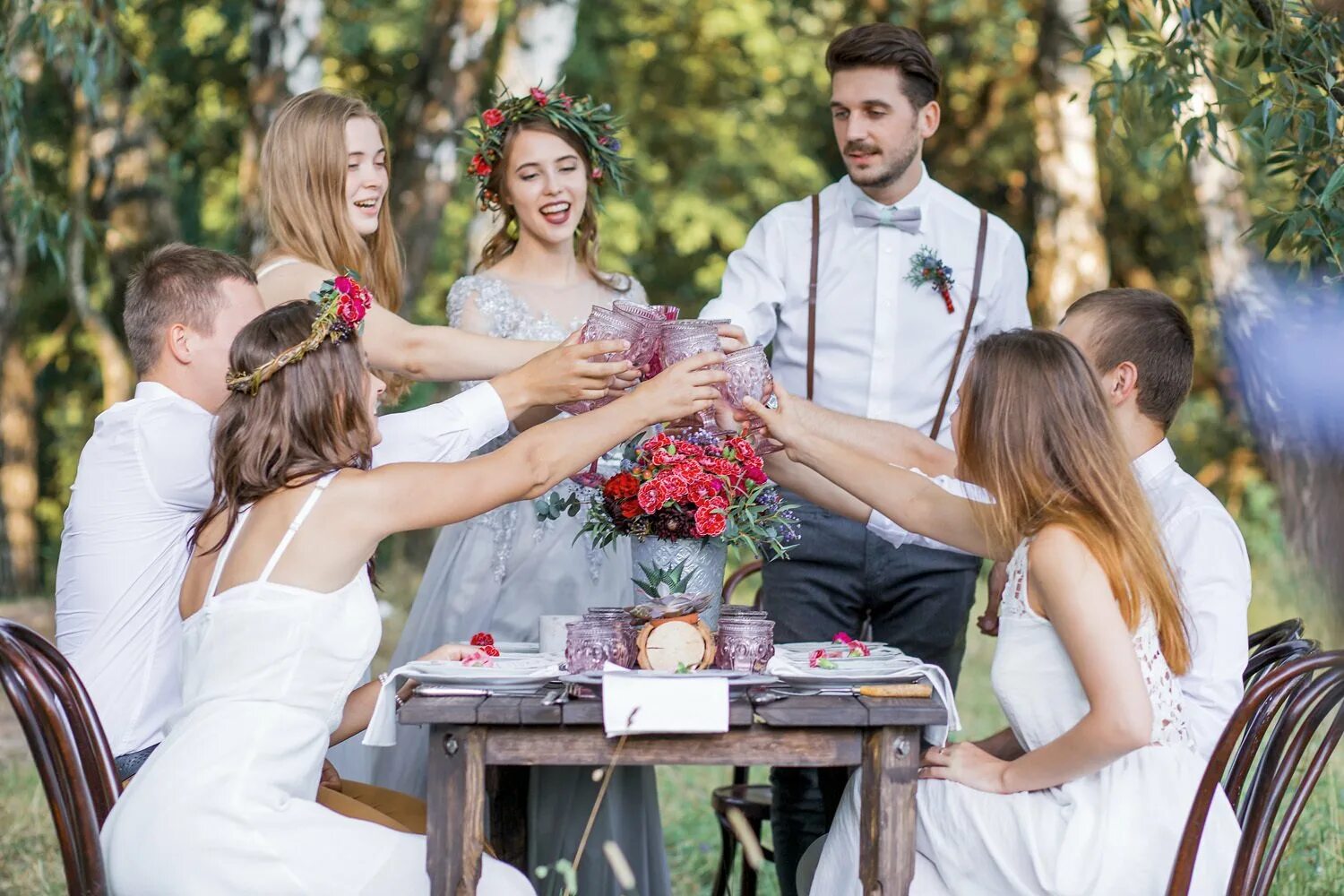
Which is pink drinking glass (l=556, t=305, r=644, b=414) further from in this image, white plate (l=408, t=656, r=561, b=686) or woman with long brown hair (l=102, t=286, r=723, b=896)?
white plate (l=408, t=656, r=561, b=686)

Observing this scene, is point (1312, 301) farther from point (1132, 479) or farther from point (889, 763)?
point (889, 763)

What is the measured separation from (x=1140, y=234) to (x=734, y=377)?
38.5 feet

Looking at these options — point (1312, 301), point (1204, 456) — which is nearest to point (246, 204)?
point (1312, 301)

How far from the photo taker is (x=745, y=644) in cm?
263

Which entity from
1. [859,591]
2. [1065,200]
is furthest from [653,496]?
[1065,200]

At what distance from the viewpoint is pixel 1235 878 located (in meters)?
2.37

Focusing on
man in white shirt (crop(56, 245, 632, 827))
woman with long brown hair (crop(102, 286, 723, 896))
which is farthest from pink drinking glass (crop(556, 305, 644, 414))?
woman with long brown hair (crop(102, 286, 723, 896))

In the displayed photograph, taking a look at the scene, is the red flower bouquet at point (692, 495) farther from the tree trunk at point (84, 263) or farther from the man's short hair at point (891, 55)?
the tree trunk at point (84, 263)

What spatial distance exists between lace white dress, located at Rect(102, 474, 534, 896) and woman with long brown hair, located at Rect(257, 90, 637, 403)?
39.2 inches

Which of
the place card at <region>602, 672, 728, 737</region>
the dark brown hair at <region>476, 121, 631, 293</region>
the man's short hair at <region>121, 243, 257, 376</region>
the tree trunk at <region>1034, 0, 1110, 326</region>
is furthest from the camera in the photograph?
the tree trunk at <region>1034, 0, 1110, 326</region>

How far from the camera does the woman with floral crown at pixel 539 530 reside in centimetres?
357

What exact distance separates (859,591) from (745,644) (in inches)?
46.6

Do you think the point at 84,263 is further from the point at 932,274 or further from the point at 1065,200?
the point at 932,274

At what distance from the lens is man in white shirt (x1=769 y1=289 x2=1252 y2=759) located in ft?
8.97
